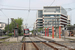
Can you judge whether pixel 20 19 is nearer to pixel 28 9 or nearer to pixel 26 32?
pixel 26 32

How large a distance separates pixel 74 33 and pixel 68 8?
32.0m

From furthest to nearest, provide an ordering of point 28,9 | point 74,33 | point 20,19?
point 20,19 → point 74,33 → point 28,9

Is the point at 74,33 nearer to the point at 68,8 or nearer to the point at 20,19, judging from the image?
the point at 68,8

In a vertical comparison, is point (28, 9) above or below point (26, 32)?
above

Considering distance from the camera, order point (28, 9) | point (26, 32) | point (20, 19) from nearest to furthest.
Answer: point (28, 9)
point (26, 32)
point (20, 19)

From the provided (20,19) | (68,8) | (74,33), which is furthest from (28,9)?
(20,19)

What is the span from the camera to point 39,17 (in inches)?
2126

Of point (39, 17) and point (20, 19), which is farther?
point (20, 19)

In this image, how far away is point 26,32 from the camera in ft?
190

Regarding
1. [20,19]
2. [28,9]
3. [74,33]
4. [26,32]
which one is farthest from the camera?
[20,19]

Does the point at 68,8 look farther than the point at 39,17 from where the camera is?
No

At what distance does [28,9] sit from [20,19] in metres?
73.2

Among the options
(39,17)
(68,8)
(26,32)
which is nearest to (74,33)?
(39,17)

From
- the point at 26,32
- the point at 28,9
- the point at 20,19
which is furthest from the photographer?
the point at 20,19
